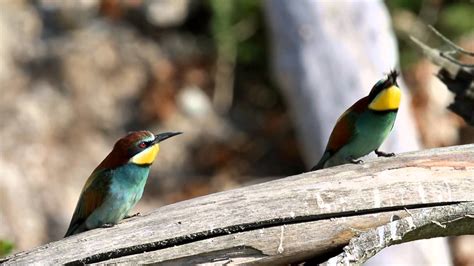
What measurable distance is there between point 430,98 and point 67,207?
2.84m

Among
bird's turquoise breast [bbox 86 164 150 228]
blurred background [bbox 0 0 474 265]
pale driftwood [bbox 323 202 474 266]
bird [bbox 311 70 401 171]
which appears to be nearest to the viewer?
pale driftwood [bbox 323 202 474 266]

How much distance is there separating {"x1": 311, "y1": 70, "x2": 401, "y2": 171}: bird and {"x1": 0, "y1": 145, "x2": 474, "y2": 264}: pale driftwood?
52 cm

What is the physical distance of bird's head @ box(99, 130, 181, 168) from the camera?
3914 mm

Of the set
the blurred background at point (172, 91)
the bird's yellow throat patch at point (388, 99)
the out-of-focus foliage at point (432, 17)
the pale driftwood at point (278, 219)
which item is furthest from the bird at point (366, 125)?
the out-of-focus foliage at point (432, 17)

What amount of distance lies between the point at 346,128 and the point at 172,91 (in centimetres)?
349

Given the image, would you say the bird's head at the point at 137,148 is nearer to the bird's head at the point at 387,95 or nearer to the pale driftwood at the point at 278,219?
the pale driftwood at the point at 278,219

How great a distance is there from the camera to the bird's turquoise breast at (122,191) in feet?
12.7

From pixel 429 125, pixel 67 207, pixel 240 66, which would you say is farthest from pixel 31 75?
pixel 429 125

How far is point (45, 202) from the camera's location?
671 centimetres

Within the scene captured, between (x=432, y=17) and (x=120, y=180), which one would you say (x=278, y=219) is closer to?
(x=120, y=180)

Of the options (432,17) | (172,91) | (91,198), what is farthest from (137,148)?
(432,17)

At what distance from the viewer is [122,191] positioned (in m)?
3.94

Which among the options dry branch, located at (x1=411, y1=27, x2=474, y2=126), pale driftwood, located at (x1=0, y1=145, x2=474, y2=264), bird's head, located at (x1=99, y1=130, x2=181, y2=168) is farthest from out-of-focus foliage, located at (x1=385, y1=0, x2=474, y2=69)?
pale driftwood, located at (x1=0, y1=145, x2=474, y2=264)

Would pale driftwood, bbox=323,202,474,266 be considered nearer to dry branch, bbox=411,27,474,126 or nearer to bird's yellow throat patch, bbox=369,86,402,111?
bird's yellow throat patch, bbox=369,86,402,111
